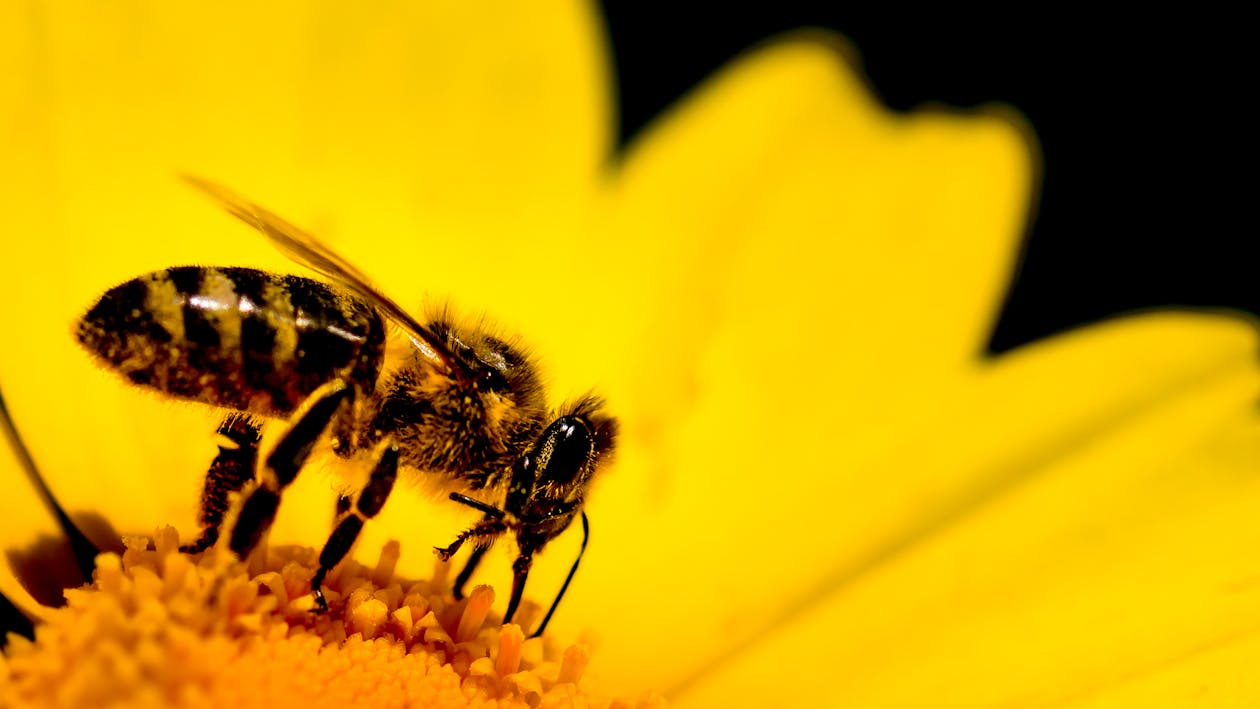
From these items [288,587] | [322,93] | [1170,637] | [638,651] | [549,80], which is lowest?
[288,587]

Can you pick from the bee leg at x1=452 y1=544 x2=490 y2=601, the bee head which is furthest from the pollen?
the bee head

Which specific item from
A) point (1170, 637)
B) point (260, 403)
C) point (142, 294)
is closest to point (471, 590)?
point (260, 403)

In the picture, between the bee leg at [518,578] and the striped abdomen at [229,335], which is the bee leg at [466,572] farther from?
the striped abdomen at [229,335]

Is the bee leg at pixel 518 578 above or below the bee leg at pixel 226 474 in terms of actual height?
above

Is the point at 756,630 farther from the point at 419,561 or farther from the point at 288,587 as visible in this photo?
the point at 288,587

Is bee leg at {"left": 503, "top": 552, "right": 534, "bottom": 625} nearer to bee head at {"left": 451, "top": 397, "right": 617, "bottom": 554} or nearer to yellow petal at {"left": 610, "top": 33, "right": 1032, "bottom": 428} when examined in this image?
bee head at {"left": 451, "top": 397, "right": 617, "bottom": 554}

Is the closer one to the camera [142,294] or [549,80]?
[142,294]

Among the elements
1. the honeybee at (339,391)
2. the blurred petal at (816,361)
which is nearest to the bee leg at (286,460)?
the honeybee at (339,391)

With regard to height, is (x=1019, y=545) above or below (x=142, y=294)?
above
